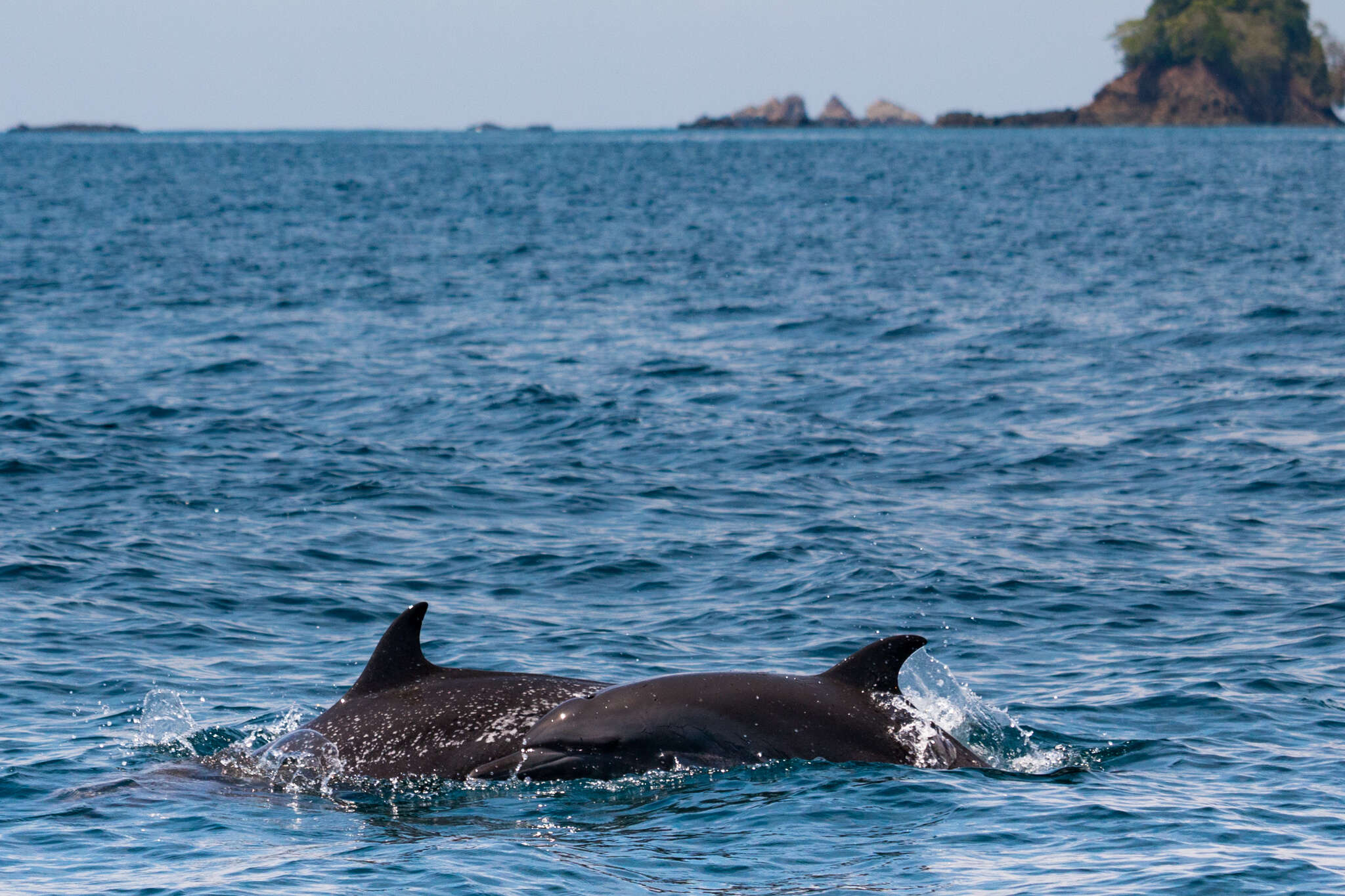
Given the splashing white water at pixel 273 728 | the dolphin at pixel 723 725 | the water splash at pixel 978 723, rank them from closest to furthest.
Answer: the dolphin at pixel 723 725, the water splash at pixel 978 723, the splashing white water at pixel 273 728

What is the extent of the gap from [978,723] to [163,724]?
5620mm

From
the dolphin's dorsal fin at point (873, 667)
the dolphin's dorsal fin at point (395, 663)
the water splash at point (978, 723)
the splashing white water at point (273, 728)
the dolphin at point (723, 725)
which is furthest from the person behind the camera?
the splashing white water at point (273, 728)

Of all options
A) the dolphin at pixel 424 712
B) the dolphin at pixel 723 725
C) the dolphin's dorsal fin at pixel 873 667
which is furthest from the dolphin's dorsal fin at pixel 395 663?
the dolphin's dorsal fin at pixel 873 667

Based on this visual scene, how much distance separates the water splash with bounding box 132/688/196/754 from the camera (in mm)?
11367

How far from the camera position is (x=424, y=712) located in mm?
10289

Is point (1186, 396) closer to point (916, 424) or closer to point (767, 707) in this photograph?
point (916, 424)

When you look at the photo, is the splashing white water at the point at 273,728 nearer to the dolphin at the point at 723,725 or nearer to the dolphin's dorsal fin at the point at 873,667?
the dolphin at the point at 723,725

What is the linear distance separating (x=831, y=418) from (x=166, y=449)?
30.8ft

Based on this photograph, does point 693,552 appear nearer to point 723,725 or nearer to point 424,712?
point 424,712

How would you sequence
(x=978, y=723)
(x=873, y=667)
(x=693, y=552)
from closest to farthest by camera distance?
(x=873, y=667) < (x=978, y=723) < (x=693, y=552)

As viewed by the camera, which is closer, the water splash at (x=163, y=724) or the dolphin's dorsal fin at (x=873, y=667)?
the dolphin's dorsal fin at (x=873, y=667)

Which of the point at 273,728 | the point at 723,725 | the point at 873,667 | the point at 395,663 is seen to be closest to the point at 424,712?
the point at 395,663

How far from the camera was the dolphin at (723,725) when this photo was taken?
32.1 feet

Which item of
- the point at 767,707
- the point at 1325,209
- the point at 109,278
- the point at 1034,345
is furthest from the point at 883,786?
the point at 1325,209
